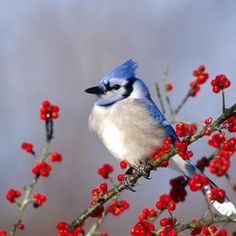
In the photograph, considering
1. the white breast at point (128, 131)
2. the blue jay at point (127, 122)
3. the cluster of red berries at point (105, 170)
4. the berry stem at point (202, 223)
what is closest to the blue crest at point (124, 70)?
the blue jay at point (127, 122)

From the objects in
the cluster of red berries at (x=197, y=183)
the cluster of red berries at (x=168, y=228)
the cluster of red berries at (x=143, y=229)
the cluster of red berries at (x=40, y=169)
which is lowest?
the cluster of red berries at (x=168, y=228)

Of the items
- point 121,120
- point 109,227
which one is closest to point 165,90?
point 121,120

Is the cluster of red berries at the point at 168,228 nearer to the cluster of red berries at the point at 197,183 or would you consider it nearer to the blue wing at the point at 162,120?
the cluster of red berries at the point at 197,183

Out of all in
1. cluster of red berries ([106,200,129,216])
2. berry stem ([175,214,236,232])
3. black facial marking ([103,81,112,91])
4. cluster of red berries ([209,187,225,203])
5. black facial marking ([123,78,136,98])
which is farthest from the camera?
black facial marking ([123,78,136,98])

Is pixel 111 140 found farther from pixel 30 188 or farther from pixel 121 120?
pixel 30 188

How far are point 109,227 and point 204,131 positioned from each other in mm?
5163

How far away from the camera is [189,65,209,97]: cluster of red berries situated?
10.2 feet

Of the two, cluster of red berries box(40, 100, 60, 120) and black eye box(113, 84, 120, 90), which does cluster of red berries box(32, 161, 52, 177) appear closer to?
cluster of red berries box(40, 100, 60, 120)

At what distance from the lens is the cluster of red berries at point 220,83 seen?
86.4 inches

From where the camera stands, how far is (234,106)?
1.93m

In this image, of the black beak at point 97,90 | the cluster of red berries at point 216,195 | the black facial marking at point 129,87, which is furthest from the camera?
the black facial marking at point 129,87

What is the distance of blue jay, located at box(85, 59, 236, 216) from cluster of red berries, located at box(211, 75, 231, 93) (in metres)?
1.21

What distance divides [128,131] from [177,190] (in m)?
1.11

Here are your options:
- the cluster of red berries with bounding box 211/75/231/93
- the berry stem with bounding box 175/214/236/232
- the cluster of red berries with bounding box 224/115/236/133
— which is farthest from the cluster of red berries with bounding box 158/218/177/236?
the cluster of red berries with bounding box 211/75/231/93
